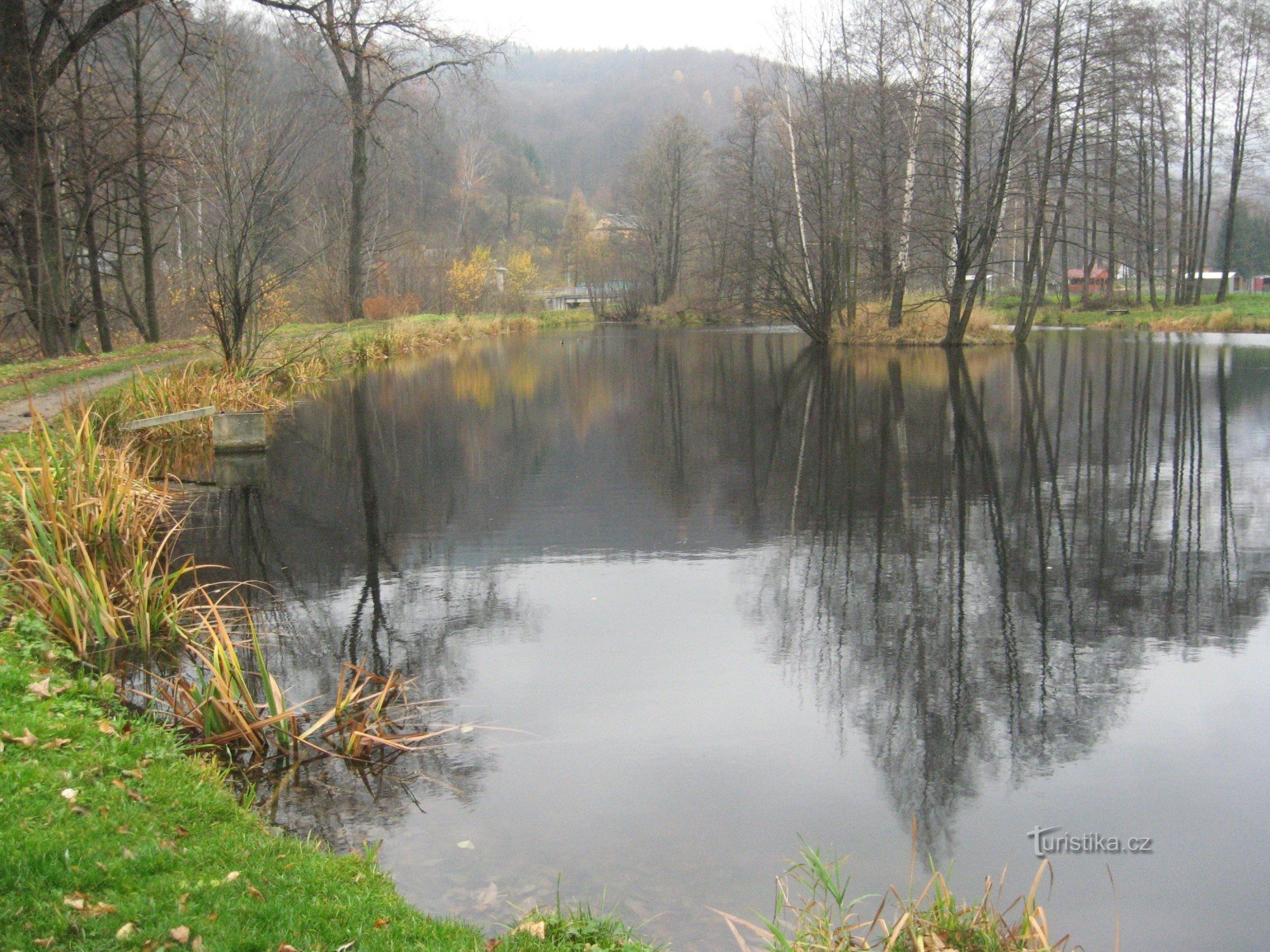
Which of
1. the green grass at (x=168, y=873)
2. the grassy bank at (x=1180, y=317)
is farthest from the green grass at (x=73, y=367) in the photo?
the grassy bank at (x=1180, y=317)

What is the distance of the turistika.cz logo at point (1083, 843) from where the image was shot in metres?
3.80

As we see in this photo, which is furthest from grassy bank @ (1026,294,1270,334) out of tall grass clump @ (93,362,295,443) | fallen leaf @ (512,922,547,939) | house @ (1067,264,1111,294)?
fallen leaf @ (512,922,547,939)

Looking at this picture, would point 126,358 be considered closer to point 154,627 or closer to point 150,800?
point 154,627

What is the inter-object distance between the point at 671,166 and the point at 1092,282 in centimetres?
2501

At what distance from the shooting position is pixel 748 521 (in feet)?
29.3

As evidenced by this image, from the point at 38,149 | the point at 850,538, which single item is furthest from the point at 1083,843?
the point at 38,149

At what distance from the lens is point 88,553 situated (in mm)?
6262

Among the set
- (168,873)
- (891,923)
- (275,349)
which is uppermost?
(275,349)

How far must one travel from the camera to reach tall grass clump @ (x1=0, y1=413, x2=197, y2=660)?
5.80 meters

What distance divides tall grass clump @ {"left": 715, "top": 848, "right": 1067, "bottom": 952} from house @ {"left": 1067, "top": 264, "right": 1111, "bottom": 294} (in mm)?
42175

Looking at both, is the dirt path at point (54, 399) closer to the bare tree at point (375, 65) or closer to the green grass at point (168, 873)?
the green grass at point (168, 873)

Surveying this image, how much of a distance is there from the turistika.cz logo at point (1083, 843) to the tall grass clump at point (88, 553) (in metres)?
4.50

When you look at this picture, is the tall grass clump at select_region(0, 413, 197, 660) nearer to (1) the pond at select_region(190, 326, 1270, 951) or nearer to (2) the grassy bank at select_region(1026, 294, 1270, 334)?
(1) the pond at select_region(190, 326, 1270, 951)

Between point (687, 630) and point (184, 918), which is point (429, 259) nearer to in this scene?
point (687, 630)
